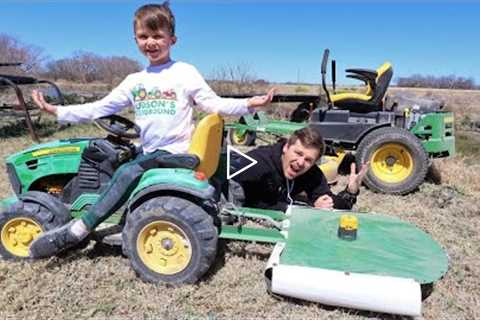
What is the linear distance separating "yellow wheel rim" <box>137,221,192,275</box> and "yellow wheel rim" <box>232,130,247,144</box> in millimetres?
5447

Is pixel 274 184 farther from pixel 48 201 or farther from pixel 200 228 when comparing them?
pixel 48 201

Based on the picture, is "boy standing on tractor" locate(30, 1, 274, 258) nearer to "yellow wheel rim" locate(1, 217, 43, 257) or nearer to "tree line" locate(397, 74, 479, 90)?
"yellow wheel rim" locate(1, 217, 43, 257)

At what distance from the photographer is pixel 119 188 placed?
2.78 metres

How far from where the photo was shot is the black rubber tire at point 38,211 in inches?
119

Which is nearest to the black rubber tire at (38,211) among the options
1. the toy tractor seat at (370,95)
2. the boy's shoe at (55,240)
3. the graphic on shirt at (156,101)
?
the boy's shoe at (55,240)

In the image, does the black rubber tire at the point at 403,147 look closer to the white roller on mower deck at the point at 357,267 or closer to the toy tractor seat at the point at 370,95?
the toy tractor seat at the point at 370,95

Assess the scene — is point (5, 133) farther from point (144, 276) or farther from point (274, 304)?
point (274, 304)

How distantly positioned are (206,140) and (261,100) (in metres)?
0.44

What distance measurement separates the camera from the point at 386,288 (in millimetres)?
2402

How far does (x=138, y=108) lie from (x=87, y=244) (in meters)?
1.23

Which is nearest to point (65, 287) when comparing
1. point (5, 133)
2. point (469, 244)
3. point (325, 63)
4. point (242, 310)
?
point (242, 310)

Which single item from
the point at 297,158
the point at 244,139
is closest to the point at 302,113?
the point at 244,139

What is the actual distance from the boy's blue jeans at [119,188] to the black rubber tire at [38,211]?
13.9 inches

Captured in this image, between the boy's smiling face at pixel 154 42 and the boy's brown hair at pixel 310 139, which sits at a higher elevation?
the boy's smiling face at pixel 154 42
